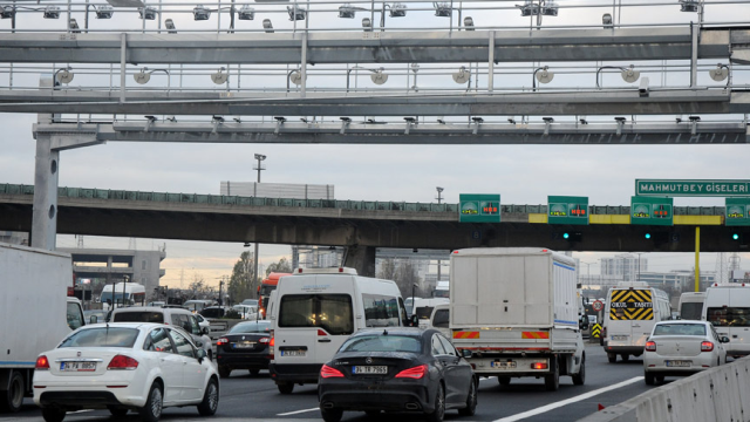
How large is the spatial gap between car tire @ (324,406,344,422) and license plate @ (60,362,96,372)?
326 cm

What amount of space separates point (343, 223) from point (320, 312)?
42.2m

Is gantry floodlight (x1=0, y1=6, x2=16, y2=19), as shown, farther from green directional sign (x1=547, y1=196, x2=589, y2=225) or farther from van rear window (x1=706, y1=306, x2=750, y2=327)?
green directional sign (x1=547, y1=196, x2=589, y2=225)

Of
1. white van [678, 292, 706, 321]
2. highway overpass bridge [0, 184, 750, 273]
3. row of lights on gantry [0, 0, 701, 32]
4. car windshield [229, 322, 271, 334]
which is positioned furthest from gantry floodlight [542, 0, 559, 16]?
highway overpass bridge [0, 184, 750, 273]

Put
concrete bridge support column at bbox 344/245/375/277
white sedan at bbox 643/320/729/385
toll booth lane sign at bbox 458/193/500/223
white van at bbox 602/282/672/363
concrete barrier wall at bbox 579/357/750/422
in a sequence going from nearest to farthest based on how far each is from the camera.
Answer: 1. concrete barrier wall at bbox 579/357/750/422
2. white sedan at bbox 643/320/729/385
3. white van at bbox 602/282/672/363
4. toll booth lane sign at bbox 458/193/500/223
5. concrete bridge support column at bbox 344/245/375/277

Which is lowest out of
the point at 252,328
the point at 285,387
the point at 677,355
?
the point at 285,387

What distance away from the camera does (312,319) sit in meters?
22.2

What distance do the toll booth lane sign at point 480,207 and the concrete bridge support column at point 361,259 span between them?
810 centimetres

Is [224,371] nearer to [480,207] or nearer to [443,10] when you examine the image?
[443,10]

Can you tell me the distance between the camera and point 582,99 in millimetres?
25734

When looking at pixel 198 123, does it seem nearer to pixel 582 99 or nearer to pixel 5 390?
pixel 582 99

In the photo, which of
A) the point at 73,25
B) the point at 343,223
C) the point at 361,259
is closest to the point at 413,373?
the point at 73,25

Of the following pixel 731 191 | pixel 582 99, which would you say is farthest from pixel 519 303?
pixel 731 191

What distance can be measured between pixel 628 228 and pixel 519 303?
138ft

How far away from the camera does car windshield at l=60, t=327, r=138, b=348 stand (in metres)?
15.3
